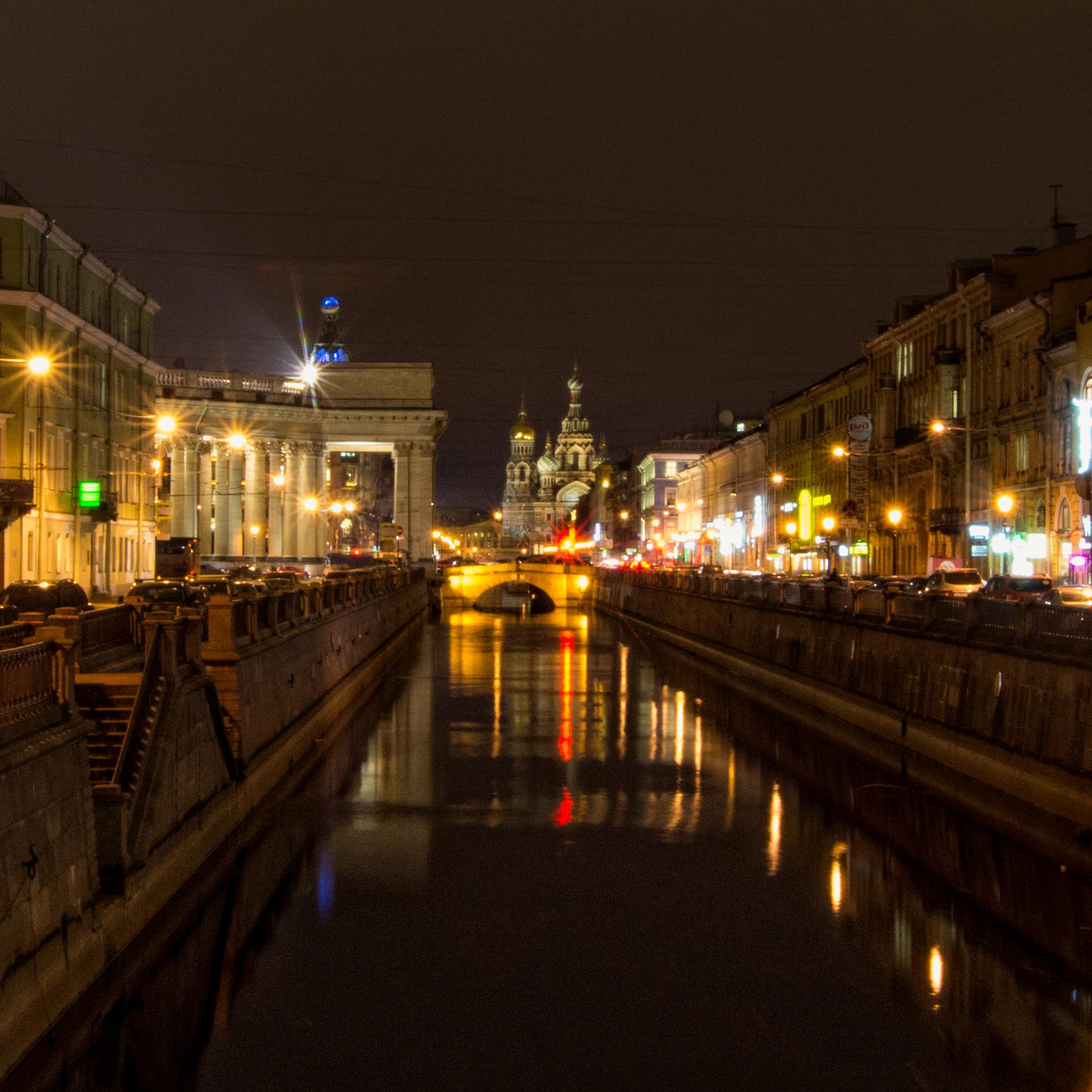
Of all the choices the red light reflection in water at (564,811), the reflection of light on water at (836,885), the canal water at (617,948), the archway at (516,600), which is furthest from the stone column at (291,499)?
the reflection of light on water at (836,885)

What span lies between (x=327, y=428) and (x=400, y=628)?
203 feet

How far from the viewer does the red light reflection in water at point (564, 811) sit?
24494 mm

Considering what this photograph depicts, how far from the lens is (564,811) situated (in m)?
25.5

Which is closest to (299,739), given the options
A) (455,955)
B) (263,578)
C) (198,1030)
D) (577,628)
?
(455,955)

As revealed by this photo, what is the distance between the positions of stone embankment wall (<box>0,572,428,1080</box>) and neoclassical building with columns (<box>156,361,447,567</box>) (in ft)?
297

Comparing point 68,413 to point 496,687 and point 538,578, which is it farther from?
point 538,578

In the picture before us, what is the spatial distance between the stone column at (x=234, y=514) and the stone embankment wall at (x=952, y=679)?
3299 inches

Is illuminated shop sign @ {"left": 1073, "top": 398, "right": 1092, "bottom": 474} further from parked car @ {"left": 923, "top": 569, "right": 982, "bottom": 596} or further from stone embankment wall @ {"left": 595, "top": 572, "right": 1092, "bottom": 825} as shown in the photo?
stone embankment wall @ {"left": 595, "top": 572, "right": 1092, "bottom": 825}

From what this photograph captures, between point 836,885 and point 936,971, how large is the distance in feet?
13.2

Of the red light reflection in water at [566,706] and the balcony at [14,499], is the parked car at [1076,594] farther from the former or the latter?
the balcony at [14,499]

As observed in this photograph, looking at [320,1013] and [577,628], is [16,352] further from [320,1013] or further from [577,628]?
[320,1013]

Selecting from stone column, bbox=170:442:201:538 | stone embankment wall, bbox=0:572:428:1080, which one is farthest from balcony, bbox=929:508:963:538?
stone column, bbox=170:442:201:538

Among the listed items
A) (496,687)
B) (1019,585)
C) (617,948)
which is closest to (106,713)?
(617,948)

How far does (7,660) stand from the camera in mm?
12844
